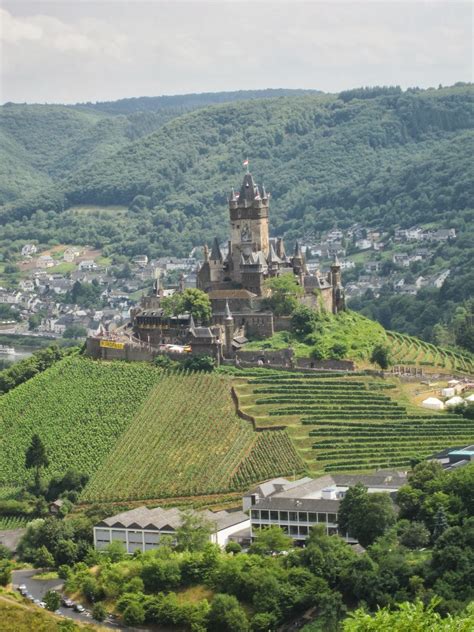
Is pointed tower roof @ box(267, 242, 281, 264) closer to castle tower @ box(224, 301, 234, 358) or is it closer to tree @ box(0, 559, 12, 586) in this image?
castle tower @ box(224, 301, 234, 358)

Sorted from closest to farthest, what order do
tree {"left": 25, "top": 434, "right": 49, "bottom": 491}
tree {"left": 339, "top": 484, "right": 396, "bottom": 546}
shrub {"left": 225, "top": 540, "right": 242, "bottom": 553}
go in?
tree {"left": 339, "top": 484, "right": 396, "bottom": 546} < shrub {"left": 225, "top": 540, "right": 242, "bottom": 553} < tree {"left": 25, "top": 434, "right": 49, "bottom": 491}

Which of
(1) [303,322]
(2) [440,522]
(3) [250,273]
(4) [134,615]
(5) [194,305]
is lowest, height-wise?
(4) [134,615]

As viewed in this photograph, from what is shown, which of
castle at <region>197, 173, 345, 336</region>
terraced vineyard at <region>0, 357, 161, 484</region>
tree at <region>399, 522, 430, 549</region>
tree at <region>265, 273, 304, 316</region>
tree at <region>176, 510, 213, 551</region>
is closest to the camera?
tree at <region>399, 522, 430, 549</region>

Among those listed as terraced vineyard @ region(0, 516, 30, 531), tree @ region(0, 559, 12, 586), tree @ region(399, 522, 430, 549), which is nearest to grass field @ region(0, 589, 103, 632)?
tree @ region(0, 559, 12, 586)

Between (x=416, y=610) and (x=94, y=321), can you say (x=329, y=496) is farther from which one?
(x=94, y=321)

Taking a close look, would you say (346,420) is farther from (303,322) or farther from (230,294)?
(230,294)

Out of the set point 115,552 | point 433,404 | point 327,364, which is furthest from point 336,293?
point 115,552

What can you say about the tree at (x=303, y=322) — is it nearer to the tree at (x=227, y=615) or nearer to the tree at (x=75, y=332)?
the tree at (x=227, y=615)
